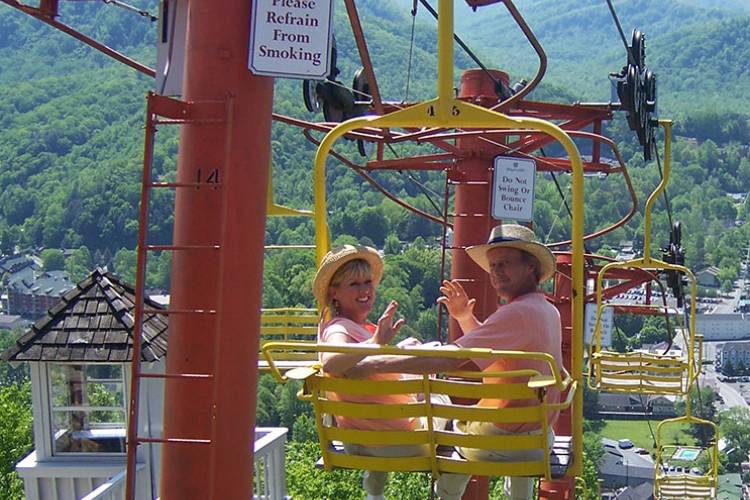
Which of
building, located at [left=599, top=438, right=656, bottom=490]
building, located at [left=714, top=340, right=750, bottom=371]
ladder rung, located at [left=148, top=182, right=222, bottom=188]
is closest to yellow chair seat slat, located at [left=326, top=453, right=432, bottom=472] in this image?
ladder rung, located at [left=148, top=182, right=222, bottom=188]

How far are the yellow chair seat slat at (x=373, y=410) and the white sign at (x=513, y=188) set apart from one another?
20.6 feet

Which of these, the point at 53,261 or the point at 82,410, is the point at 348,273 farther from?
the point at 53,261

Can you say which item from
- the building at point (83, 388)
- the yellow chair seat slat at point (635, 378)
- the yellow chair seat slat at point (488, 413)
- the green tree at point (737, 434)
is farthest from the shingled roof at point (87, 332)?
the green tree at point (737, 434)

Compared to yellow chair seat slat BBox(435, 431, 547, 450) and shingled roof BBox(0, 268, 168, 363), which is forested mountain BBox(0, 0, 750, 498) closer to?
shingled roof BBox(0, 268, 168, 363)

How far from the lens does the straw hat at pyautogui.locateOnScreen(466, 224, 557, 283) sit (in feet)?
20.6

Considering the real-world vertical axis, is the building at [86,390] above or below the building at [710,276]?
below

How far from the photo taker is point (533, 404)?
6258 mm

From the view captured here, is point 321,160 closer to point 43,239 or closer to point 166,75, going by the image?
point 166,75

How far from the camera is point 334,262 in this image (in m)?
6.27

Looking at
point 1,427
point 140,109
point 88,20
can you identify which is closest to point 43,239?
point 140,109

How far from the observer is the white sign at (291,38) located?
6.14 m

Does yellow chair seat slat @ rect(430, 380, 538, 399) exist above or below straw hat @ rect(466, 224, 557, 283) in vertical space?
below

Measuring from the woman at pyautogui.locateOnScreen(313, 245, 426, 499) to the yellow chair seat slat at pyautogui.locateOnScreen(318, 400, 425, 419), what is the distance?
0.76 ft

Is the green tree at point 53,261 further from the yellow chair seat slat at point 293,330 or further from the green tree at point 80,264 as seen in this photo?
the yellow chair seat slat at point 293,330
